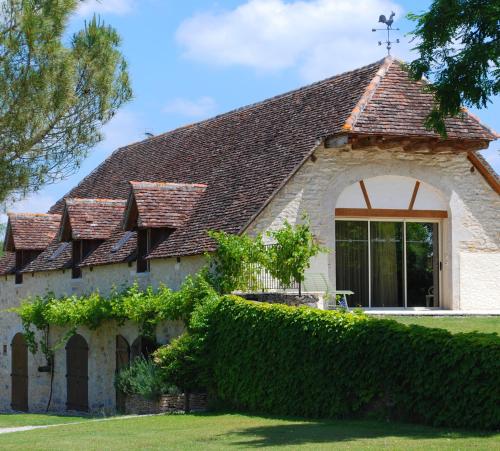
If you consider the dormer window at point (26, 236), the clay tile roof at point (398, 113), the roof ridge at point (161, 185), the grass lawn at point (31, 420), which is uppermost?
the clay tile roof at point (398, 113)

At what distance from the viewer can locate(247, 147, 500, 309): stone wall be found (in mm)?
23594

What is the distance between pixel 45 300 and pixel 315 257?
418 inches

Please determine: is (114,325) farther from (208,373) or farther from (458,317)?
(458,317)

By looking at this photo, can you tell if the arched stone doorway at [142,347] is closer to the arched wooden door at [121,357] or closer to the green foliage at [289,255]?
the arched wooden door at [121,357]

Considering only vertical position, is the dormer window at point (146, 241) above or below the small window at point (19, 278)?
above

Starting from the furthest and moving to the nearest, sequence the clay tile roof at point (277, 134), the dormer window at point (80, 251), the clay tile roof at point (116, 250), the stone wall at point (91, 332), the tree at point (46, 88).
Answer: the dormer window at point (80, 251) < the clay tile roof at point (116, 250) < the stone wall at point (91, 332) < the clay tile roof at point (277, 134) < the tree at point (46, 88)

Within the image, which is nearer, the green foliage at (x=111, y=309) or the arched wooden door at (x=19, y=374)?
the green foliage at (x=111, y=309)

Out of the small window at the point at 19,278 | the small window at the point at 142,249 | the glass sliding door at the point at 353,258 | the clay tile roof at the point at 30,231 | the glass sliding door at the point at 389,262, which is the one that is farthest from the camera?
the small window at the point at 19,278

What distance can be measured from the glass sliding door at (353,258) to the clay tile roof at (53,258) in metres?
9.55

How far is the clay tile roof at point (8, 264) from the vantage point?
35.5 m

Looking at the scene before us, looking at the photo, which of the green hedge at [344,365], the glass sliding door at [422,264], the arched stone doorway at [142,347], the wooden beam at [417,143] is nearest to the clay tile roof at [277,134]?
the wooden beam at [417,143]

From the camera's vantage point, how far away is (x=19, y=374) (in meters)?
34.2

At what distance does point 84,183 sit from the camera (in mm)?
38156

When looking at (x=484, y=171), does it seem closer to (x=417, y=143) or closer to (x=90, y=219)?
(x=417, y=143)
